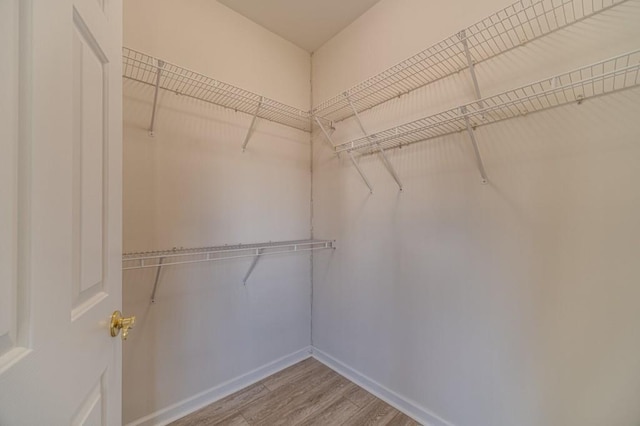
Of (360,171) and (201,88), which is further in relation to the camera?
(360,171)

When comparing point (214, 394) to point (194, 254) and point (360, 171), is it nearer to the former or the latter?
point (194, 254)

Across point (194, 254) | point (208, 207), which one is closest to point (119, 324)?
point (194, 254)

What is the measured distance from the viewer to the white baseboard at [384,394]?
151 centimetres

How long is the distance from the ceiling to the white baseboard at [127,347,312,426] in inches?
106

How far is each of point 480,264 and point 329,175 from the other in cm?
129

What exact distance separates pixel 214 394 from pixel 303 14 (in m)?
2.81

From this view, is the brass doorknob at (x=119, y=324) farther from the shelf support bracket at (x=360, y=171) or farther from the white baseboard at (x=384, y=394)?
the white baseboard at (x=384, y=394)

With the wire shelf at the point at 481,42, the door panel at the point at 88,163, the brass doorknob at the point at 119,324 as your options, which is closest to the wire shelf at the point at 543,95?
the wire shelf at the point at 481,42

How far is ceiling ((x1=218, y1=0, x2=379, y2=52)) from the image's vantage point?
1.80 metres

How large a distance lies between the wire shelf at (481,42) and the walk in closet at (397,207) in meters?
0.01

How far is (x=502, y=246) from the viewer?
4.07 ft

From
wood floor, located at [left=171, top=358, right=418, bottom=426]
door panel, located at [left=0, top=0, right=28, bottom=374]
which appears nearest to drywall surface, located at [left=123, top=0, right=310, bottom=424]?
wood floor, located at [left=171, top=358, right=418, bottom=426]

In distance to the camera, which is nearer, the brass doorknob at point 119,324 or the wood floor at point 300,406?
the brass doorknob at point 119,324

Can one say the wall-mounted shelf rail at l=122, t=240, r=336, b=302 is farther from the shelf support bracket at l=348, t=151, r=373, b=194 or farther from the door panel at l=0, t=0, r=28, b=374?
the door panel at l=0, t=0, r=28, b=374
